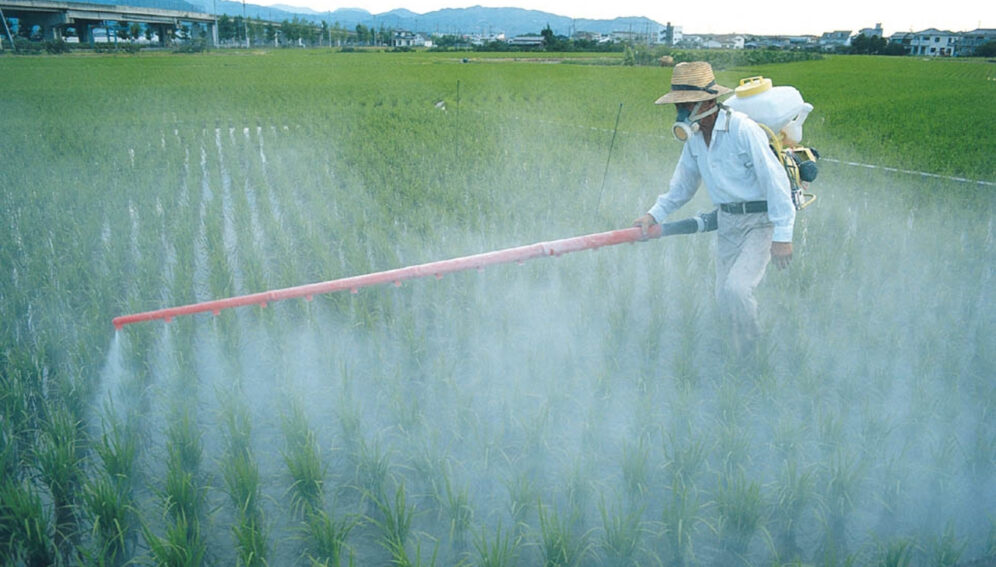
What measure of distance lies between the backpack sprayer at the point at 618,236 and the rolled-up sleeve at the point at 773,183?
0.45ft

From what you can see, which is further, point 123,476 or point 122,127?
point 122,127

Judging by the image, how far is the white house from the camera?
139 ft

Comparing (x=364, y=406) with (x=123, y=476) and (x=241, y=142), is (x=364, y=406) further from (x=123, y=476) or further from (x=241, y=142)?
(x=241, y=142)

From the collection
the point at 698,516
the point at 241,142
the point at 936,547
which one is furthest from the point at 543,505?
the point at 241,142

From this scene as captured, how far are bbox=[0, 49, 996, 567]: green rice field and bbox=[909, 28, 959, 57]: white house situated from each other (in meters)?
45.0

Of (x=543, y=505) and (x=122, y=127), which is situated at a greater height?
(x=122, y=127)

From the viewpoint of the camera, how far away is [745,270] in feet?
9.29

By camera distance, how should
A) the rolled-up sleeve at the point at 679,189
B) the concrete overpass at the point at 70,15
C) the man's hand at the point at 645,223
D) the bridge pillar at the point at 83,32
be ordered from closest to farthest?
the man's hand at the point at 645,223
the rolled-up sleeve at the point at 679,189
the concrete overpass at the point at 70,15
the bridge pillar at the point at 83,32

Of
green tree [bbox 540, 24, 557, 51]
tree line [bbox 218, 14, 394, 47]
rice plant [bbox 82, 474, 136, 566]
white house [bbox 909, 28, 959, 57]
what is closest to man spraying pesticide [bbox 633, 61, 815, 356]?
rice plant [bbox 82, 474, 136, 566]

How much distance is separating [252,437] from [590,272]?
2346mm

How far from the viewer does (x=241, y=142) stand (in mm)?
9492

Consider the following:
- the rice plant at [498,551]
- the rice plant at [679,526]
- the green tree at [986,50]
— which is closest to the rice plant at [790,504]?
the rice plant at [679,526]

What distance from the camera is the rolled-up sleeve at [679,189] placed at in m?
3.06

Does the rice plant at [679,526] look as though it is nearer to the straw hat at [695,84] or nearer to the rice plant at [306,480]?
the rice plant at [306,480]
